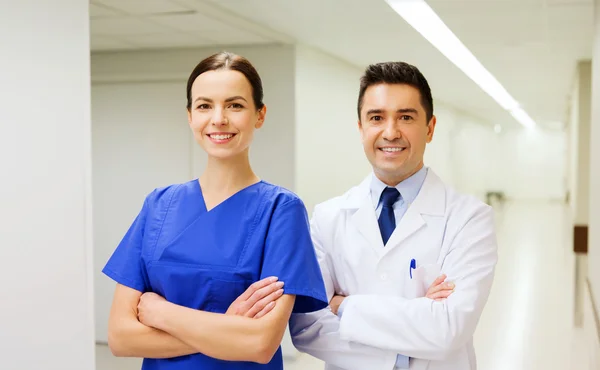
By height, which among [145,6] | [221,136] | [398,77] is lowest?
[221,136]

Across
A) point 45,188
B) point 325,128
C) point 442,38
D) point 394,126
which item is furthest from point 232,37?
point 394,126

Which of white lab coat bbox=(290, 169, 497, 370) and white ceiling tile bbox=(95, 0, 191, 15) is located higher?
white ceiling tile bbox=(95, 0, 191, 15)

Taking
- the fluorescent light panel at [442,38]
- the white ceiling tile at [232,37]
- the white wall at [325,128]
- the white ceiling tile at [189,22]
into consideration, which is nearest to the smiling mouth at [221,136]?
the fluorescent light panel at [442,38]

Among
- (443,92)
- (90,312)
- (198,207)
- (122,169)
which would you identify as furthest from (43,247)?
(443,92)

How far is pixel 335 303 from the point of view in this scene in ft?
6.18

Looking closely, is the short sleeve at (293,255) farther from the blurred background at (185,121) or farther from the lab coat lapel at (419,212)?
the blurred background at (185,121)

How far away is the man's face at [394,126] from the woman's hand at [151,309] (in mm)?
685

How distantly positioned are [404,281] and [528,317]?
5.30 meters

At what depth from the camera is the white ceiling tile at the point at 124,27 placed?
4.32 meters

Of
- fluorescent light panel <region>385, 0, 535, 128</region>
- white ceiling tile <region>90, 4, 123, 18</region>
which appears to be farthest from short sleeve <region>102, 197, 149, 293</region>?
fluorescent light panel <region>385, 0, 535, 128</region>

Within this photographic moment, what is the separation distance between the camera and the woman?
1.57m

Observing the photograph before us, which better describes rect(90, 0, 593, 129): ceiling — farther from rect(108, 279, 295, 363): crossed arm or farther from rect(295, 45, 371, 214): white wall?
rect(108, 279, 295, 363): crossed arm

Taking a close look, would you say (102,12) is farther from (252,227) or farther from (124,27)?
(252,227)

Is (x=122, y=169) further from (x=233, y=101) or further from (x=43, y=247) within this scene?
(x=233, y=101)
